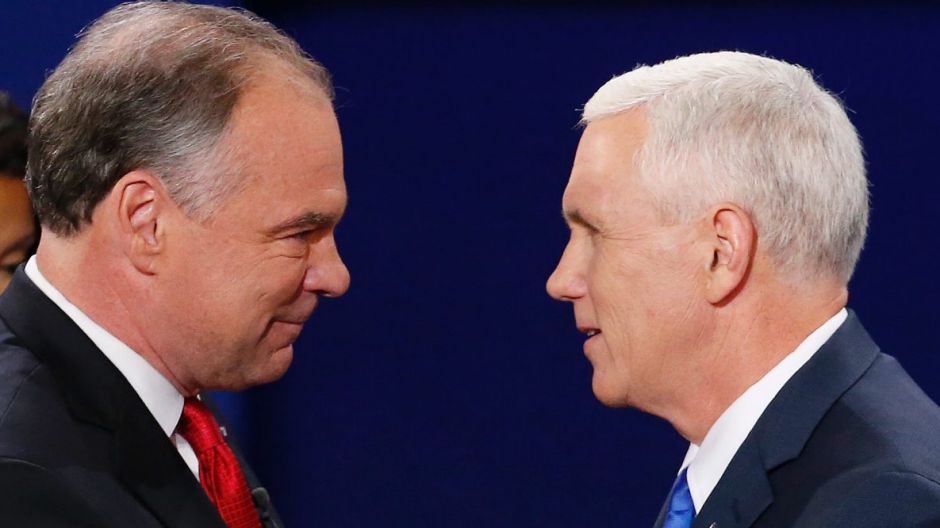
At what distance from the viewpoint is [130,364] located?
192cm

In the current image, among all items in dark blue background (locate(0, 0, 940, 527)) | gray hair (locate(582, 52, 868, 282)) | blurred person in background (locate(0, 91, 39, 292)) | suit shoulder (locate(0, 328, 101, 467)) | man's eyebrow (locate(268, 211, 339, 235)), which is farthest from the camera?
dark blue background (locate(0, 0, 940, 527))

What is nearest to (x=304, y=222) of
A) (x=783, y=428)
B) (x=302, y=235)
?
(x=302, y=235)

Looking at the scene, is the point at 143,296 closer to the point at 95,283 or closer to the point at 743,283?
the point at 95,283

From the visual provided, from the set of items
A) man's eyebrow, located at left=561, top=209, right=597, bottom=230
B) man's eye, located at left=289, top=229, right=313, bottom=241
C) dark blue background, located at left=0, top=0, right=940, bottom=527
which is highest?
man's eyebrow, located at left=561, top=209, right=597, bottom=230

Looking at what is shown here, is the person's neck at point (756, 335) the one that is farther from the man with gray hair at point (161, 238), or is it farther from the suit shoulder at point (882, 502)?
the man with gray hair at point (161, 238)

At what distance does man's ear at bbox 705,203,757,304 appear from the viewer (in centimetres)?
183

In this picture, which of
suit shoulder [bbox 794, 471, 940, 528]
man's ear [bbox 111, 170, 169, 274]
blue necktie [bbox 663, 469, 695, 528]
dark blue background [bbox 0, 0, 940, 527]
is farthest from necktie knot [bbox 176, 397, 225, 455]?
dark blue background [bbox 0, 0, 940, 527]

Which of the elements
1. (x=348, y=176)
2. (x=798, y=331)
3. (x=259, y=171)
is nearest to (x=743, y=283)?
(x=798, y=331)

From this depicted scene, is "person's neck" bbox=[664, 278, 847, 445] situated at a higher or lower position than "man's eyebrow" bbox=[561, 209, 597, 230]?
lower

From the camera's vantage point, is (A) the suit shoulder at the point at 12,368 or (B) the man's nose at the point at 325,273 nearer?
(A) the suit shoulder at the point at 12,368

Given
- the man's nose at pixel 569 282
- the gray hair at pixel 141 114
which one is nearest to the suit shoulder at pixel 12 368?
the gray hair at pixel 141 114

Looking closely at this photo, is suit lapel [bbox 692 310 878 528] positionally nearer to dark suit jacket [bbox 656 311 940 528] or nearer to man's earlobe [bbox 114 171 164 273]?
dark suit jacket [bbox 656 311 940 528]

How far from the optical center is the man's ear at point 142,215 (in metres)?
1.86

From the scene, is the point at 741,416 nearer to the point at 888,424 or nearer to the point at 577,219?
the point at 888,424
